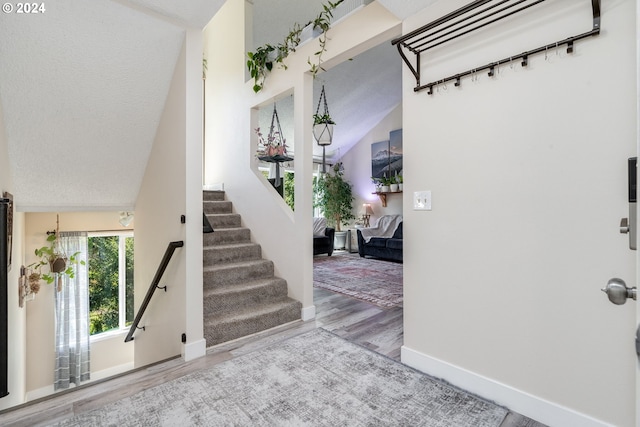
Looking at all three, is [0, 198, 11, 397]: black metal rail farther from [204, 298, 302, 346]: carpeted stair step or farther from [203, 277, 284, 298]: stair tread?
[203, 277, 284, 298]: stair tread

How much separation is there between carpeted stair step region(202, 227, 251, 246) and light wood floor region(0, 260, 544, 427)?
3.68ft

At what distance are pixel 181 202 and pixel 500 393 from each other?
240cm

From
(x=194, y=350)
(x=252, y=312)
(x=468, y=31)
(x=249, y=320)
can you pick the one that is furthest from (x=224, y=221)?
(x=468, y=31)

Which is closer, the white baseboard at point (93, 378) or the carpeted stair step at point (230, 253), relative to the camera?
the carpeted stair step at point (230, 253)

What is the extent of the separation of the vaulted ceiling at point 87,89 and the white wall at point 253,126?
62cm

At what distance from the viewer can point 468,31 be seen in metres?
1.74

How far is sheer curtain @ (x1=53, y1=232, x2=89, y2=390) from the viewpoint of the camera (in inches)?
176

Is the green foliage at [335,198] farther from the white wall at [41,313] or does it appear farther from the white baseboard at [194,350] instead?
the white baseboard at [194,350]

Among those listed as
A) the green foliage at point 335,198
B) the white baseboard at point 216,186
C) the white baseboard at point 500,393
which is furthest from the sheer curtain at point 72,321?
the green foliage at point 335,198

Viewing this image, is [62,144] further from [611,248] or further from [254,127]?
[611,248]

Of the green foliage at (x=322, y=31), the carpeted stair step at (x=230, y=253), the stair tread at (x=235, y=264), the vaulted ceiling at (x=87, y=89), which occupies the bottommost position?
the stair tread at (x=235, y=264)

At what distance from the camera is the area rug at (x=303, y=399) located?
1.59 meters

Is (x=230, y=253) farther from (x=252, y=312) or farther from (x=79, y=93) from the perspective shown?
(x=79, y=93)

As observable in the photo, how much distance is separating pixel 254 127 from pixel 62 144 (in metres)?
1.82
